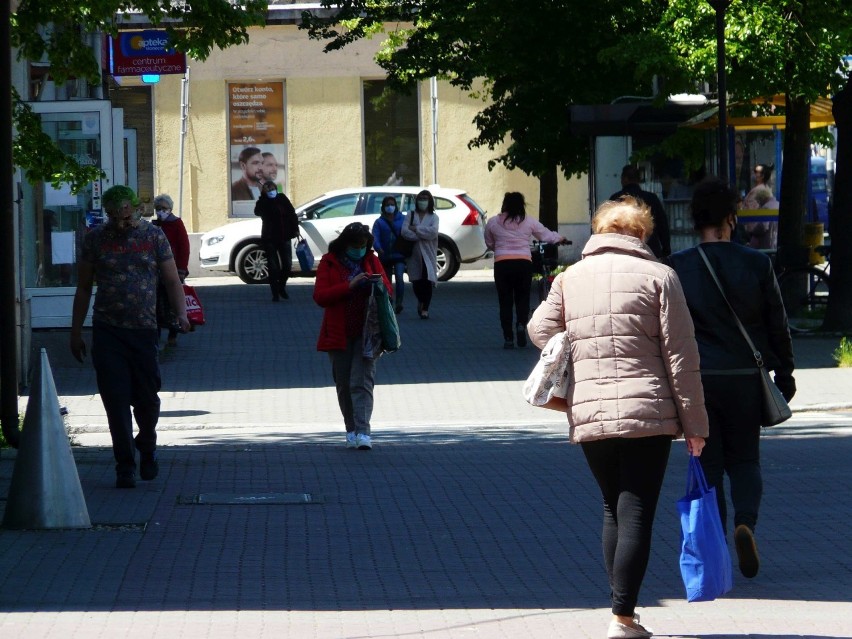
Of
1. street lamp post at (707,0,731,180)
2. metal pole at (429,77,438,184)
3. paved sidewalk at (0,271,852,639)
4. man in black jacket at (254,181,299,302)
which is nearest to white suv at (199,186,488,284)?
man in black jacket at (254,181,299,302)

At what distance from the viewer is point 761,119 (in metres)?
21.2

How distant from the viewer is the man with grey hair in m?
9.38

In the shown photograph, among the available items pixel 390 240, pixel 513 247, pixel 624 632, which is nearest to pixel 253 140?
pixel 390 240

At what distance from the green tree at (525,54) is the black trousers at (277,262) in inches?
140

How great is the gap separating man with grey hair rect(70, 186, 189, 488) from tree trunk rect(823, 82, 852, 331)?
10.1 meters

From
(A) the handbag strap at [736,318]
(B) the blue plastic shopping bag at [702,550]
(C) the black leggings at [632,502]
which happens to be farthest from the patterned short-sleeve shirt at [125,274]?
(B) the blue plastic shopping bag at [702,550]

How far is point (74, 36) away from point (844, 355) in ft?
26.8

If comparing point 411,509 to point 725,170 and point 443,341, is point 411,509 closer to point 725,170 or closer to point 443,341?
point 725,170

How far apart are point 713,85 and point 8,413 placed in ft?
42.6

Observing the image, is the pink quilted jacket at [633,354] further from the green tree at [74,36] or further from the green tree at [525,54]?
the green tree at [525,54]

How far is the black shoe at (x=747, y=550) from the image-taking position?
6.69 metres

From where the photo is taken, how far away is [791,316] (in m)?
19.2

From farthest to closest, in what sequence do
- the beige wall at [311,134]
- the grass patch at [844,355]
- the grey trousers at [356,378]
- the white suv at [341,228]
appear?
the beige wall at [311,134] → the white suv at [341,228] → the grass patch at [844,355] → the grey trousers at [356,378]

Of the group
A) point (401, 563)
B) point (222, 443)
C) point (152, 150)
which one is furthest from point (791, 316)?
point (152, 150)
